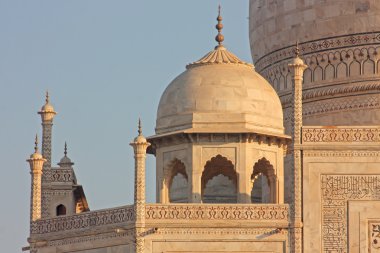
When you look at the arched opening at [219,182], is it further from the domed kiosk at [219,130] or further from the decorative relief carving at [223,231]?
the decorative relief carving at [223,231]

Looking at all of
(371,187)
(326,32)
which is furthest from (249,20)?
(371,187)

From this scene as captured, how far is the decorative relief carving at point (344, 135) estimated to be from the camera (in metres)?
27.1

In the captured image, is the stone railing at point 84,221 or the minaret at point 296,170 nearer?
the minaret at point 296,170

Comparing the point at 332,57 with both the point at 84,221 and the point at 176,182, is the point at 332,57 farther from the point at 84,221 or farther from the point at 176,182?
the point at 84,221

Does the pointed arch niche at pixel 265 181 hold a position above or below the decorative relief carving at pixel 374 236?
above

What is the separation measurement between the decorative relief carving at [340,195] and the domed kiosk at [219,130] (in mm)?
1074

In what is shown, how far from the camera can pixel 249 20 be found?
107ft

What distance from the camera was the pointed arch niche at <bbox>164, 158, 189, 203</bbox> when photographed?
2808 cm

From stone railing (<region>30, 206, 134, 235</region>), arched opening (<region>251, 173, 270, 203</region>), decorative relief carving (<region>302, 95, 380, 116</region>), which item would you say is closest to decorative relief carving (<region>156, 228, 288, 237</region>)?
stone railing (<region>30, 206, 134, 235</region>)

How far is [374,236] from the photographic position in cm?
2689

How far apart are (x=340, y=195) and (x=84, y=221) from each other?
11.5 ft

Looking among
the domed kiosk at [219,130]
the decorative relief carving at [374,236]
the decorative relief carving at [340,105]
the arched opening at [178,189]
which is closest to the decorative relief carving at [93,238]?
the domed kiosk at [219,130]

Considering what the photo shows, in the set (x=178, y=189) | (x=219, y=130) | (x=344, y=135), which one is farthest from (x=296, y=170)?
(x=178, y=189)

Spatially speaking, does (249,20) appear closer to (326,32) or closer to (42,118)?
(326,32)
